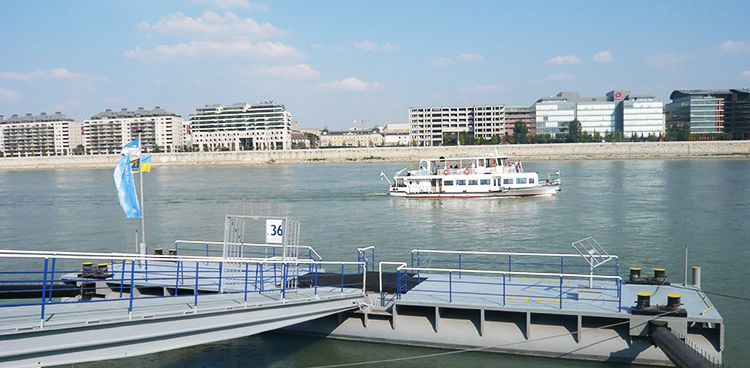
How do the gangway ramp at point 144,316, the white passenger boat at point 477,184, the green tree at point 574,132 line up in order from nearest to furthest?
the gangway ramp at point 144,316, the white passenger boat at point 477,184, the green tree at point 574,132

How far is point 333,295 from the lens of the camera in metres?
14.7

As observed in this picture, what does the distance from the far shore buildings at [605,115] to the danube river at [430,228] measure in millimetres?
124077

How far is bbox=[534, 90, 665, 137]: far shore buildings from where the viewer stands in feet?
612

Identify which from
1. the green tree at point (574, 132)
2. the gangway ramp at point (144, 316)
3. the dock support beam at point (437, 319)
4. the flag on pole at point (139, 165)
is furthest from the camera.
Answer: the green tree at point (574, 132)

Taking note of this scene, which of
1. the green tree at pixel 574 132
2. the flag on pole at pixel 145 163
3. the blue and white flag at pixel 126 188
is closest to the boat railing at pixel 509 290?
the blue and white flag at pixel 126 188

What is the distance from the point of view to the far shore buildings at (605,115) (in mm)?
186625

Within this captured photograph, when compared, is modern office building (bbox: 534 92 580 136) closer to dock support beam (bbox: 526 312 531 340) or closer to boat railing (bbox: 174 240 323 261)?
boat railing (bbox: 174 240 323 261)

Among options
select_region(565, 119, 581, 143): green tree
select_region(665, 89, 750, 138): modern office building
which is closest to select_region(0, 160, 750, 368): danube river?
select_region(565, 119, 581, 143): green tree

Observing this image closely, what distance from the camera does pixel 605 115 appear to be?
19450cm

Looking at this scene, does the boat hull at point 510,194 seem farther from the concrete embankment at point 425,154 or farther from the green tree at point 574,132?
the green tree at point 574,132

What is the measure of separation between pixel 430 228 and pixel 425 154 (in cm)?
11114

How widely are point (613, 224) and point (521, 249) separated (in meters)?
10.7

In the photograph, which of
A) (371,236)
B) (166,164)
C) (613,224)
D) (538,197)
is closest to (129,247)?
(371,236)

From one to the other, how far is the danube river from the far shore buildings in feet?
407
